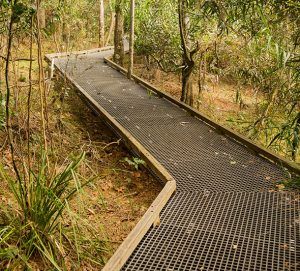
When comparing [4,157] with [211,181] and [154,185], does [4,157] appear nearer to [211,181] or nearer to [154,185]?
[154,185]

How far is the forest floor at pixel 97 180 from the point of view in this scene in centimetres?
371

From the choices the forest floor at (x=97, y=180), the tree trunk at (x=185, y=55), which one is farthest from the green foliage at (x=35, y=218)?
the tree trunk at (x=185, y=55)

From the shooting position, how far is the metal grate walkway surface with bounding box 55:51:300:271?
2988mm

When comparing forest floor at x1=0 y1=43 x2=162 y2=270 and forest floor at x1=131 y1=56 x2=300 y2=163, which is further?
forest floor at x1=131 y1=56 x2=300 y2=163

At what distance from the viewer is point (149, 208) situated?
140 inches

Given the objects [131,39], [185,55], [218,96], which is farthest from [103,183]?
[218,96]

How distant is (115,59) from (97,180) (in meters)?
8.54

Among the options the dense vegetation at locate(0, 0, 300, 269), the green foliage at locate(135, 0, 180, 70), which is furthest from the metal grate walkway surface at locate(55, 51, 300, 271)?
the green foliage at locate(135, 0, 180, 70)

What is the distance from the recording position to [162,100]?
26.2 feet

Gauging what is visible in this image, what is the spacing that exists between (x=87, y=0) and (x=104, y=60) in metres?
9.84

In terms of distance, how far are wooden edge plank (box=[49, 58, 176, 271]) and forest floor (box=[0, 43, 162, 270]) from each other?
0.28 meters

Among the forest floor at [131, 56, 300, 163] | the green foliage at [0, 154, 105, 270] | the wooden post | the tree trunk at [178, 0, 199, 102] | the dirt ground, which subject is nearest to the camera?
the green foliage at [0, 154, 105, 270]

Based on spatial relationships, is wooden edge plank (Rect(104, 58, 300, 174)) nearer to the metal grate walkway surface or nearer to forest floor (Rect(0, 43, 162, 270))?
the metal grate walkway surface

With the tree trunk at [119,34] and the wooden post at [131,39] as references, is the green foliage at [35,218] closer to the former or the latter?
the wooden post at [131,39]
